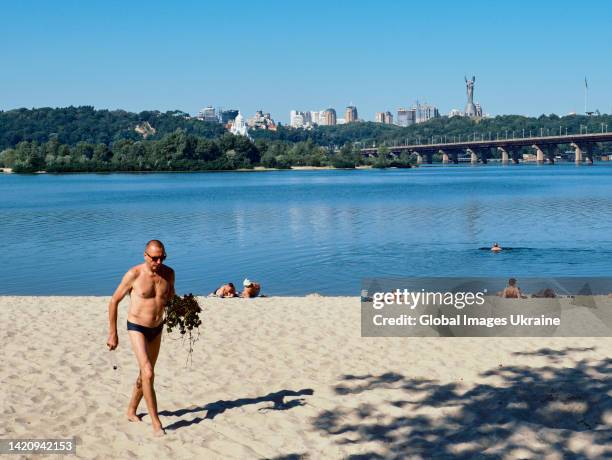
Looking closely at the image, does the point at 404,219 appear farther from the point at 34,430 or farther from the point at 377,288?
the point at 34,430

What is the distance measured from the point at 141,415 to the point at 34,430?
45.3 inches

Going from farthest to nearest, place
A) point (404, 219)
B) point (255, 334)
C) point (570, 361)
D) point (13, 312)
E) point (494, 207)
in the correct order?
point (494, 207), point (404, 219), point (13, 312), point (255, 334), point (570, 361)

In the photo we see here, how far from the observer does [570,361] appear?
36.3ft

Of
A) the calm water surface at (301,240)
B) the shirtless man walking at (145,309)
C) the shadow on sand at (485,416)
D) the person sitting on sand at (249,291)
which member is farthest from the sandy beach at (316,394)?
the calm water surface at (301,240)

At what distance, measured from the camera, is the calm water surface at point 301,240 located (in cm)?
2811

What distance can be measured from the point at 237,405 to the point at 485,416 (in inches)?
114

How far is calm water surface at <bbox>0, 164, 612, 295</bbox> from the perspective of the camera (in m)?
28.1

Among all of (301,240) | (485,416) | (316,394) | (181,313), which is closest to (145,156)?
(301,240)

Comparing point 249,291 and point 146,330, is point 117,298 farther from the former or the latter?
point 249,291

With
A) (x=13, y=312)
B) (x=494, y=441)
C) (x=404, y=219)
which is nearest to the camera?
(x=494, y=441)

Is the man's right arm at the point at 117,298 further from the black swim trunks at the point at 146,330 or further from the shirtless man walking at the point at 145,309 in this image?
the black swim trunks at the point at 146,330

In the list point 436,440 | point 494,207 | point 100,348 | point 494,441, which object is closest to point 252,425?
point 436,440

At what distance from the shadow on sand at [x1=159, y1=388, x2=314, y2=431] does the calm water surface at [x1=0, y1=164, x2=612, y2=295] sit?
535 inches

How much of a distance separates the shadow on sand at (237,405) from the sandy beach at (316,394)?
2cm
